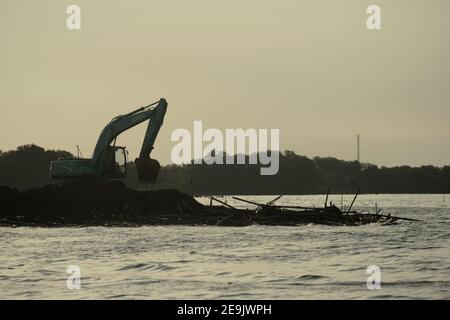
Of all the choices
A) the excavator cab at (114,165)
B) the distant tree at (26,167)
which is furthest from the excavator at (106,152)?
the distant tree at (26,167)

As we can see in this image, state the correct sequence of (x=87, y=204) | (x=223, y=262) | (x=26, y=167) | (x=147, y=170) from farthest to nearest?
(x=26, y=167), (x=87, y=204), (x=147, y=170), (x=223, y=262)

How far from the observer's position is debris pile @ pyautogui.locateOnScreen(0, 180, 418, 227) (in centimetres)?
5403

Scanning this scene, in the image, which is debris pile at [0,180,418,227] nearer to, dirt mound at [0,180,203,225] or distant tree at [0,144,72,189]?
dirt mound at [0,180,203,225]

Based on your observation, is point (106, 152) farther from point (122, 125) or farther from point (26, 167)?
point (26, 167)

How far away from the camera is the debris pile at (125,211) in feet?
177

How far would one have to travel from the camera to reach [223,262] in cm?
3309

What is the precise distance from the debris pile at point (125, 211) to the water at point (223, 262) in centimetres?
311

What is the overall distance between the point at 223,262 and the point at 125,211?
2545cm

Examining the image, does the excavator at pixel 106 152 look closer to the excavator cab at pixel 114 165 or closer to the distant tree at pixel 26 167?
the excavator cab at pixel 114 165

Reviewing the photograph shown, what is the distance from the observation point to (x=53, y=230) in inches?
1965

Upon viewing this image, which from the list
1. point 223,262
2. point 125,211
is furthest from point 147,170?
point 223,262

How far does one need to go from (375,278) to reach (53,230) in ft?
88.7
